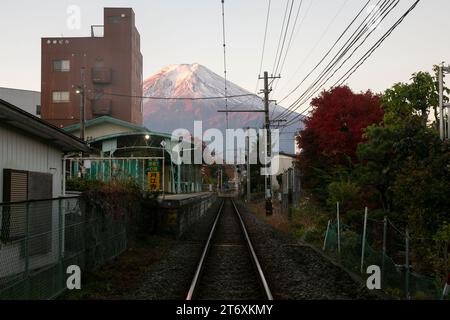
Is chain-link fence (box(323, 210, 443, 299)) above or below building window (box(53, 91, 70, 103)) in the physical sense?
below

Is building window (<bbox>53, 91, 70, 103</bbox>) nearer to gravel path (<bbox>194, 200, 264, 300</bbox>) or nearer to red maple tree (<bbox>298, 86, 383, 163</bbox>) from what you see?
red maple tree (<bbox>298, 86, 383, 163</bbox>)

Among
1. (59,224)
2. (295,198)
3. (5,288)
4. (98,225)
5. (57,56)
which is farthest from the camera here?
(57,56)

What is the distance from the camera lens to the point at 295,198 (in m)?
35.3

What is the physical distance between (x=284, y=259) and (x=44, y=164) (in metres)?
6.91

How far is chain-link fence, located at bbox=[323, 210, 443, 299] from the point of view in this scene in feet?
29.0

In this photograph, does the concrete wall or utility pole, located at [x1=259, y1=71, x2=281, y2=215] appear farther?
the concrete wall

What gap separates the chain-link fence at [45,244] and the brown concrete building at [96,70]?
5240 centimetres

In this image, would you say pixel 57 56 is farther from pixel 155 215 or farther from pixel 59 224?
pixel 59 224

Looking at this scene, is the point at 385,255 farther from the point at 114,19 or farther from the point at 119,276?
the point at 114,19

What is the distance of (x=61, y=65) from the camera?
6253 cm

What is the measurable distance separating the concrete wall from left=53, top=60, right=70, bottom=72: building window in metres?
7.32

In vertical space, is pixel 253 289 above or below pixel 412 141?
below

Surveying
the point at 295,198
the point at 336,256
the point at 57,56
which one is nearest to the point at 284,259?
the point at 336,256

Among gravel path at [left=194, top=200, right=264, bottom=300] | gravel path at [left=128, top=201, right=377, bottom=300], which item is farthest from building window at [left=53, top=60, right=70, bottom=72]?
gravel path at [left=194, top=200, right=264, bottom=300]
